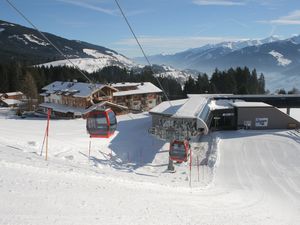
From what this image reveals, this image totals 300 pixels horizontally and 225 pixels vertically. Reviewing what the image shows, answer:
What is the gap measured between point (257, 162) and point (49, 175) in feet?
57.2

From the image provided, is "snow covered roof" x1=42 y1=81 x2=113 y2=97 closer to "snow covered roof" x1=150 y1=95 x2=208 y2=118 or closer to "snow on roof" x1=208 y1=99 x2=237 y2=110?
"snow covered roof" x1=150 y1=95 x2=208 y2=118

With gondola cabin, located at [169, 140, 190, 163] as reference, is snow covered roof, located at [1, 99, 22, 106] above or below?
above

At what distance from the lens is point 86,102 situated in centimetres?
4947

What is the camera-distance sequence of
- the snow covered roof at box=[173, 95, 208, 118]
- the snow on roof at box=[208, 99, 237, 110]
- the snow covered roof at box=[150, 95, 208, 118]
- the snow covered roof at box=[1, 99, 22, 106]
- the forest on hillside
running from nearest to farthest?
the snow covered roof at box=[173, 95, 208, 118] < the snow covered roof at box=[150, 95, 208, 118] < the snow on roof at box=[208, 99, 237, 110] < the snow covered roof at box=[1, 99, 22, 106] < the forest on hillside

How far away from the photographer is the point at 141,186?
13.6m

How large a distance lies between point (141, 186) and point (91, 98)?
3714 cm

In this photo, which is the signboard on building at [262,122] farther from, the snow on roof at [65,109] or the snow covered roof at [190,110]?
the snow on roof at [65,109]

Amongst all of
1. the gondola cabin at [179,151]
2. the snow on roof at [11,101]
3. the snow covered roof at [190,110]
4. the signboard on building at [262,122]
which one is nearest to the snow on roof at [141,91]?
the snow covered roof at [190,110]

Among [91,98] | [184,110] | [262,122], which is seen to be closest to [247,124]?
[262,122]

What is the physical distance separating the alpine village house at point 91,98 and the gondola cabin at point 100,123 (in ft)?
82.1

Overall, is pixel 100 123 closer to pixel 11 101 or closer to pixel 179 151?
pixel 179 151

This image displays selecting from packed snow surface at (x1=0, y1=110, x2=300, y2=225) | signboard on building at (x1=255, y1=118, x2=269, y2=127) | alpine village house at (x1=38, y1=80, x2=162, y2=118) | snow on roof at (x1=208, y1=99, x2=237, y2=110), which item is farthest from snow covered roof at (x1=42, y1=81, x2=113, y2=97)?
signboard on building at (x1=255, y1=118, x2=269, y2=127)

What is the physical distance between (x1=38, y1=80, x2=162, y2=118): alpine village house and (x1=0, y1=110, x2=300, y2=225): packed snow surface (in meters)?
20.8

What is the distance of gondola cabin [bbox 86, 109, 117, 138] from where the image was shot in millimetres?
18969
